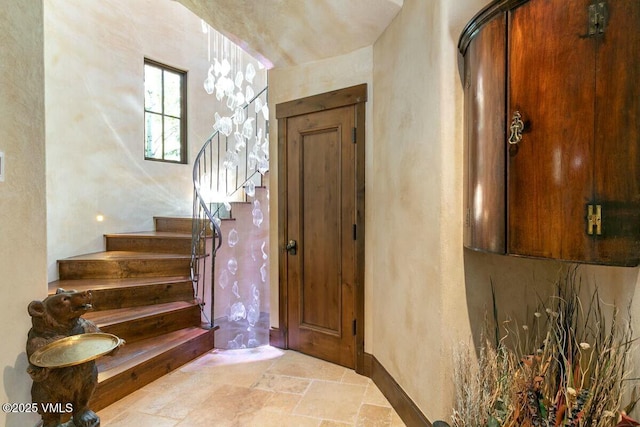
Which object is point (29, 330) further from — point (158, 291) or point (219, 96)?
point (219, 96)

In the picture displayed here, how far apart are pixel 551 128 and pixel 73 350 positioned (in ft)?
6.71

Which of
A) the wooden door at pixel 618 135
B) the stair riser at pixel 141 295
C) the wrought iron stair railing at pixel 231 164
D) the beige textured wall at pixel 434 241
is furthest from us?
the wrought iron stair railing at pixel 231 164

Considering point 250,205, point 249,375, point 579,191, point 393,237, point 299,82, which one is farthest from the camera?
point 250,205

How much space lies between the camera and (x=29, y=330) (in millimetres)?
1417

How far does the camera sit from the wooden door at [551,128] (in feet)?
3.37

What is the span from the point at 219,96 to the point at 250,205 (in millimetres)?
1564

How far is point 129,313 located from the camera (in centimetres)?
274

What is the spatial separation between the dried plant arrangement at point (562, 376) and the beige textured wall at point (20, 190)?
6.11 ft

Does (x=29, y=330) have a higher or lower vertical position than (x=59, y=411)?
higher

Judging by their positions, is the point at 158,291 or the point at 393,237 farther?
the point at 158,291

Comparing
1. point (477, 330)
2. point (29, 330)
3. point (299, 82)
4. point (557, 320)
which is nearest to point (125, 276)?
point (29, 330)

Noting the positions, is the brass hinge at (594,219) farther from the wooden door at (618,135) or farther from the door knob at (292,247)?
the door knob at (292,247)

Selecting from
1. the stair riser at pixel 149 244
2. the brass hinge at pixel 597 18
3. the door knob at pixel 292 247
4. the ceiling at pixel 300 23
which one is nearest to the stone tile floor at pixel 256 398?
the door knob at pixel 292 247

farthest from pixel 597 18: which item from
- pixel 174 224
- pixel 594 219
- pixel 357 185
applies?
pixel 174 224
